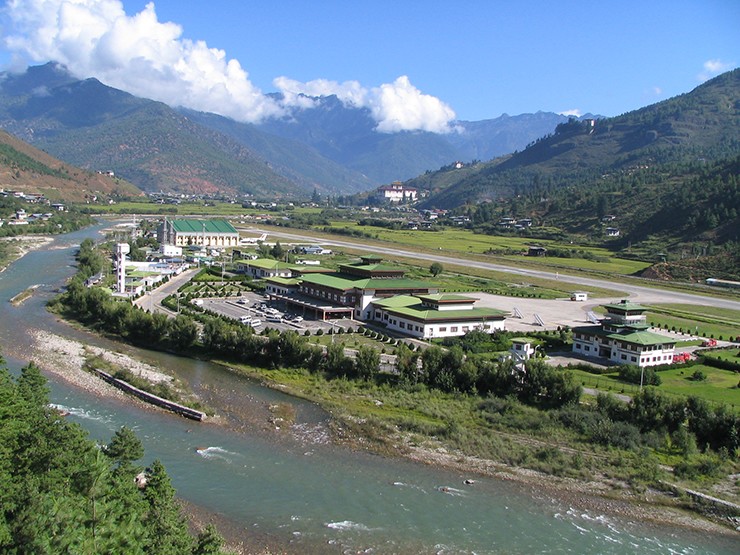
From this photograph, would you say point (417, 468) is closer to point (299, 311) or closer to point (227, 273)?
point (299, 311)

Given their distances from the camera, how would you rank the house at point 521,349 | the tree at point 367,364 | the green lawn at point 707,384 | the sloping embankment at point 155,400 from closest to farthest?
the sloping embankment at point 155,400, the green lawn at point 707,384, the tree at point 367,364, the house at point 521,349

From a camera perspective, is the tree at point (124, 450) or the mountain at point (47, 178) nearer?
the tree at point (124, 450)

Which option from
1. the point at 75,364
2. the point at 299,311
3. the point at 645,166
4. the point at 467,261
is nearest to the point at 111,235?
the point at 467,261

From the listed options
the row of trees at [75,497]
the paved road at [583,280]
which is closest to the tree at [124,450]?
the row of trees at [75,497]

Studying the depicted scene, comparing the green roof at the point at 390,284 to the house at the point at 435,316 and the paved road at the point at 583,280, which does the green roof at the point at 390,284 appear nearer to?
the house at the point at 435,316

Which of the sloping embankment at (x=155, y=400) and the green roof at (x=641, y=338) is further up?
the green roof at (x=641, y=338)

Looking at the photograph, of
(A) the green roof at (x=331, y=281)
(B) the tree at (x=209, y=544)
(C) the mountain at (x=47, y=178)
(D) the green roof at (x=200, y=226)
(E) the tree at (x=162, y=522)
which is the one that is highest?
(C) the mountain at (x=47, y=178)

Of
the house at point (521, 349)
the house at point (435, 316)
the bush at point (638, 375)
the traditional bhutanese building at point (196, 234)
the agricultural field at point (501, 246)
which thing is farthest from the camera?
the traditional bhutanese building at point (196, 234)
